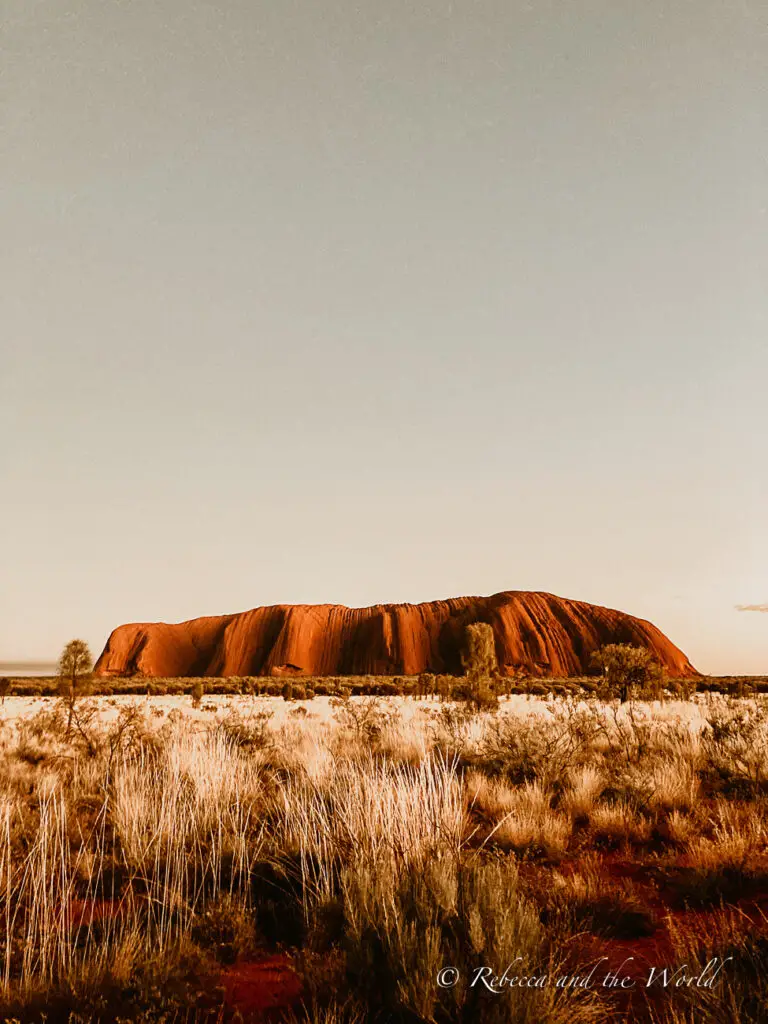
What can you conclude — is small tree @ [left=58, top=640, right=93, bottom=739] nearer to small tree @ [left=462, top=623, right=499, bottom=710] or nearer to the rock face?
small tree @ [left=462, top=623, right=499, bottom=710]

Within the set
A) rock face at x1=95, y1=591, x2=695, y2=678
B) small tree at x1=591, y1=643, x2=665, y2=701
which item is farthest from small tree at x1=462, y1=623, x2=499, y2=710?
rock face at x1=95, y1=591, x2=695, y2=678

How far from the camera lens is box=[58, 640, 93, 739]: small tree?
2088 cm

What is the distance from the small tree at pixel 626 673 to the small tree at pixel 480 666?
394 centimetres

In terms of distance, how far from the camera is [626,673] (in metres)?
25.1

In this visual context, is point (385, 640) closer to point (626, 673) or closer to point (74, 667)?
point (626, 673)

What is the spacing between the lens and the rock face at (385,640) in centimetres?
7481

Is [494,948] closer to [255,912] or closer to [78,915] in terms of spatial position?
[255,912]

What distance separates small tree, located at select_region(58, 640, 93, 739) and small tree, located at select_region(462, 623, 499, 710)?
40.8 feet

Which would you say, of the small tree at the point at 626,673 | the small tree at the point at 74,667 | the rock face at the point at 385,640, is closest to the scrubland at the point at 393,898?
the small tree at the point at 74,667

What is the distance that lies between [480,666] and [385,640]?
54281 mm

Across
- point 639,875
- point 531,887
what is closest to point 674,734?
point 639,875

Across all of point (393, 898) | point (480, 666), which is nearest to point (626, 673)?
point (480, 666)

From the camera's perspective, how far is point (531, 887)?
190 inches

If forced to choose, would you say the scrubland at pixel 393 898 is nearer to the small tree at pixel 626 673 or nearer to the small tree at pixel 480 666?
the small tree at pixel 480 666
